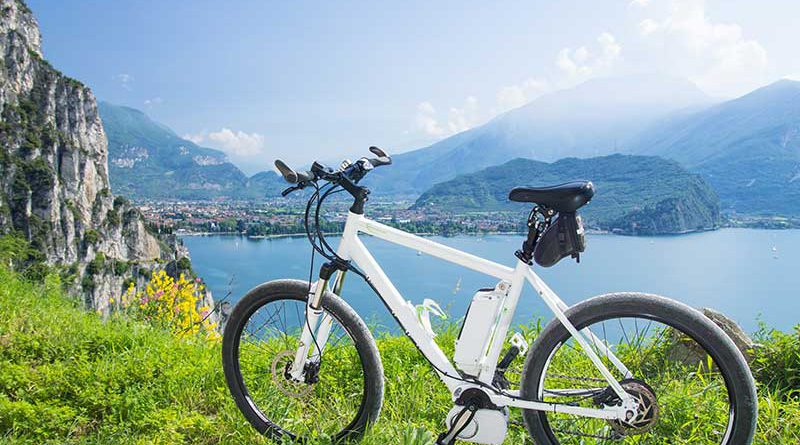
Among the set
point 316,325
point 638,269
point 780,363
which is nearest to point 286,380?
point 316,325

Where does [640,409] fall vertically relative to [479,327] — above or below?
below

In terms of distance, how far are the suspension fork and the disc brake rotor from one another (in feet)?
0.14

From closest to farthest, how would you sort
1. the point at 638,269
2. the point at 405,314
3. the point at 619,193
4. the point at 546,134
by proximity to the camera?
the point at 405,314
the point at 638,269
the point at 619,193
the point at 546,134

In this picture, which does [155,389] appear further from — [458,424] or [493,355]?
[493,355]

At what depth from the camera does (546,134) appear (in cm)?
16325

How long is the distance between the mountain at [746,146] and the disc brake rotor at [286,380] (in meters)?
85.1

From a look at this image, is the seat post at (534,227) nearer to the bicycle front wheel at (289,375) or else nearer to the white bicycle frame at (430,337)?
the white bicycle frame at (430,337)

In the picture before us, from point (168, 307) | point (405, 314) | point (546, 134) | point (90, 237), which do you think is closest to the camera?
point (405, 314)

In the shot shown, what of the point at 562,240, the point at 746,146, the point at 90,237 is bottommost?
the point at 90,237

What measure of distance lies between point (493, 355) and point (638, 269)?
1390 inches

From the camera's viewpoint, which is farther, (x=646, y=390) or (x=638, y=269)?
(x=638, y=269)

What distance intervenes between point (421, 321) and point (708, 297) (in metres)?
29.9

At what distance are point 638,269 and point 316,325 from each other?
35.4m

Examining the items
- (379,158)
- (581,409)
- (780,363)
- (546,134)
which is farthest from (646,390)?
(546,134)
